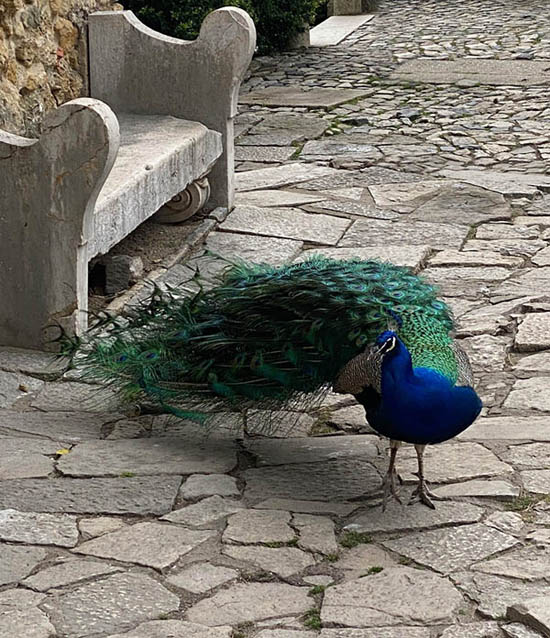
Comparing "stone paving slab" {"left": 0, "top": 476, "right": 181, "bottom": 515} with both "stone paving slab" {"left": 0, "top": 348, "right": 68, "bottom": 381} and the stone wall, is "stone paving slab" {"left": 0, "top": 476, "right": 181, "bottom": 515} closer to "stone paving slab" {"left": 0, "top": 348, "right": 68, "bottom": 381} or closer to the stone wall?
"stone paving slab" {"left": 0, "top": 348, "right": 68, "bottom": 381}

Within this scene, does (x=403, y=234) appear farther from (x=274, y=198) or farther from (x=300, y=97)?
(x=300, y=97)

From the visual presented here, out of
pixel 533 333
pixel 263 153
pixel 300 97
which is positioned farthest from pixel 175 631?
pixel 300 97

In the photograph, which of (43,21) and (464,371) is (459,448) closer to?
(464,371)

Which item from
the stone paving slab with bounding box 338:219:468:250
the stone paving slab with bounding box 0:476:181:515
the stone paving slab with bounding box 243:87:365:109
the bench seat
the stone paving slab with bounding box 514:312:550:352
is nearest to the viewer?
the stone paving slab with bounding box 0:476:181:515

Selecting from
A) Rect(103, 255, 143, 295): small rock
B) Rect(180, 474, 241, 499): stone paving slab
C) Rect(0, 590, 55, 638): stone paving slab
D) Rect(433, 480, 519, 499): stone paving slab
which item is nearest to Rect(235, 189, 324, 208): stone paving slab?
Rect(103, 255, 143, 295): small rock

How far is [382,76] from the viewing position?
11.0 m

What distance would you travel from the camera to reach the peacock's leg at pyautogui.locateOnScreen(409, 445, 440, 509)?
3.77 metres

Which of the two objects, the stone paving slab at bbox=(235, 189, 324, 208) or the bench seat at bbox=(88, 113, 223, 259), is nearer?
the bench seat at bbox=(88, 113, 223, 259)

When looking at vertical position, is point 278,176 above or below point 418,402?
below

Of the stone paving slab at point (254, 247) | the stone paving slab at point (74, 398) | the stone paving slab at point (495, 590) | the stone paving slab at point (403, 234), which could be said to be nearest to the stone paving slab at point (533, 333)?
the stone paving slab at point (403, 234)

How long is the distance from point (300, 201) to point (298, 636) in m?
4.53

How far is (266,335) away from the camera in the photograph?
408cm

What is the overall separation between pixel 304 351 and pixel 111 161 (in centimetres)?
136

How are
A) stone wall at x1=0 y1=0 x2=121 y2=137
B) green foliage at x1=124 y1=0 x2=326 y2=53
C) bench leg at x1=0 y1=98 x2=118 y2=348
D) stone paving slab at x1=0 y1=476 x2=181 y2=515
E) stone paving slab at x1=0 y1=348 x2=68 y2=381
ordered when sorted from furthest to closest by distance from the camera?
green foliage at x1=124 y1=0 x2=326 y2=53
stone wall at x1=0 y1=0 x2=121 y2=137
stone paving slab at x1=0 y1=348 x2=68 y2=381
bench leg at x1=0 y1=98 x2=118 y2=348
stone paving slab at x1=0 y1=476 x2=181 y2=515
